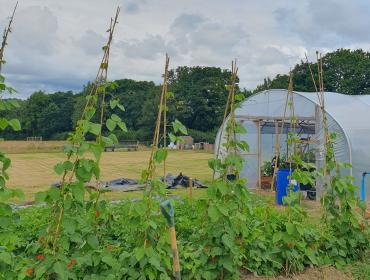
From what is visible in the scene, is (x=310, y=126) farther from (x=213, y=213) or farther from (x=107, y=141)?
(x=107, y=141)

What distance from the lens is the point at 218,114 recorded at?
148 ft

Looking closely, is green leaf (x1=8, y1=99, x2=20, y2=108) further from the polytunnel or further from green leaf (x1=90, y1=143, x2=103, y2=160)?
the polytunnel

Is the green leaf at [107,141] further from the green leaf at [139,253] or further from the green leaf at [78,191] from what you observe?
the green leaf at [139,253]

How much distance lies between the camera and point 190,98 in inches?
1875

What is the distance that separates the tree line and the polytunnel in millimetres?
14721

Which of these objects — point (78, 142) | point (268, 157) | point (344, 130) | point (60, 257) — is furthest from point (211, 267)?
point (268, 157)

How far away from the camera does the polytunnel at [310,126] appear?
10.6 meters

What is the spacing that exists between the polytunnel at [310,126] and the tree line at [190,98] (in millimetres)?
14721

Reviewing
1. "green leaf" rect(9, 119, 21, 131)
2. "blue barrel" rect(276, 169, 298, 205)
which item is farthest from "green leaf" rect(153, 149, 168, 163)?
"blue barrel" rect(276, 169, 298, 205)

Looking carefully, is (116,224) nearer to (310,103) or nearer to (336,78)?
(310,103)

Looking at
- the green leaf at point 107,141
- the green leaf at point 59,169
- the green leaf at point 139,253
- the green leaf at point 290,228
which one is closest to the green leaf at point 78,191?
the green leaf at point 59,169

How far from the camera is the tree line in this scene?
3825cm

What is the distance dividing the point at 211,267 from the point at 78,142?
1.53m

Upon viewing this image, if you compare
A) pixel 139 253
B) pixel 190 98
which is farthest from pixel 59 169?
pixel 190 98
